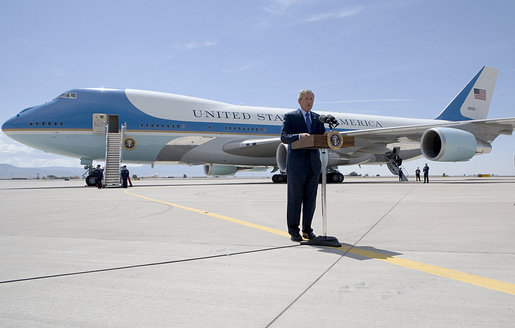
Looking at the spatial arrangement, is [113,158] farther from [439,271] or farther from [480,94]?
[480,94]

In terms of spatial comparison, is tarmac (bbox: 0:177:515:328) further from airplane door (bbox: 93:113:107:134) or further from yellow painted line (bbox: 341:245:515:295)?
airplane door (bbox: 93:113:107:134)

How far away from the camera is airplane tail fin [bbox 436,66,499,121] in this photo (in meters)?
22.4

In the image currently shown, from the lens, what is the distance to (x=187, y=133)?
55.5 feet

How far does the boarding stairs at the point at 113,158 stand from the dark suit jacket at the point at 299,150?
1284cm

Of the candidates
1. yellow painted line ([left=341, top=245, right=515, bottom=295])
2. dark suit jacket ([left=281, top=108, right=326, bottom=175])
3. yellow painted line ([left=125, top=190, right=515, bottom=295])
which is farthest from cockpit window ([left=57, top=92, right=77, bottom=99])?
yellow painted line ([left=341, top=245, right=515, bottom=295])

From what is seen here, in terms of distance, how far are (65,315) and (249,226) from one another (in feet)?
8.98

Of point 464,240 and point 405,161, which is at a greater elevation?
point 405,161

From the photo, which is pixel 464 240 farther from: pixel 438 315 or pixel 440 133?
pixel 440 133

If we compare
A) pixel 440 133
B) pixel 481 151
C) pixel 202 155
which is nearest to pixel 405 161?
pixel 481 151

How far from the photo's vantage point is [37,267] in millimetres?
2330

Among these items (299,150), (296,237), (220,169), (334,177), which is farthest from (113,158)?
(296,237)

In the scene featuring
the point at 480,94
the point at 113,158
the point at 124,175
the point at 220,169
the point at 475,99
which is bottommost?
the point at 124,175

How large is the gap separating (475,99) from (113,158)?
20629 millimetres

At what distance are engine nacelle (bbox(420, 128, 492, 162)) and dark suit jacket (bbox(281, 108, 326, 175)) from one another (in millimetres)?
11361
